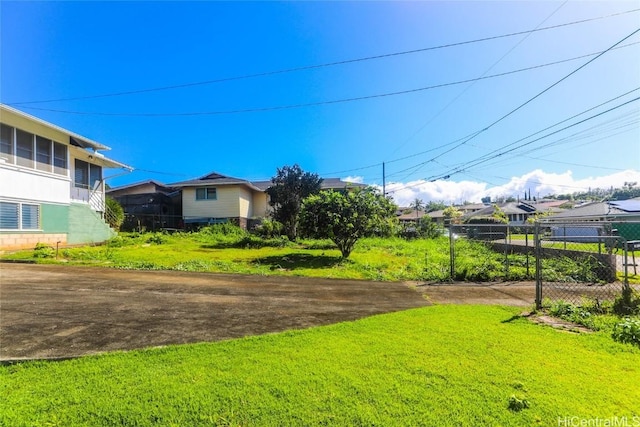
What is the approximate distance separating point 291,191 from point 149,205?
47.4 ft

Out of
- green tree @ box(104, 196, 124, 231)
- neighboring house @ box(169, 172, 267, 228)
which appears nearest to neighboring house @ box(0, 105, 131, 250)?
green tree @ box(104, 196, 124, 231)

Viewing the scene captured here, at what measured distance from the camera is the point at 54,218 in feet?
54.0

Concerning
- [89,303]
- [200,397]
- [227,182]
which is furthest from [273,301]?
[227,182]

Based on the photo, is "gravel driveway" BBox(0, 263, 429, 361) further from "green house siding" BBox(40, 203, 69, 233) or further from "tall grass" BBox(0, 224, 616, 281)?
"green house siding" BBox(40, 203, 69, 233)

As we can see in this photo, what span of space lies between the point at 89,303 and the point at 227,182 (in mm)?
23435

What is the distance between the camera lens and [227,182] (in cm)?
2920

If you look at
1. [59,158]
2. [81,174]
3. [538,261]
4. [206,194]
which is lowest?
[538,261]

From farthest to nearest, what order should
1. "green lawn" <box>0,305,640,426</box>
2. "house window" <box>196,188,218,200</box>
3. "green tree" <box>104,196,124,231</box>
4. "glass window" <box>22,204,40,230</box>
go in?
"house window" <box>196,188,218,200</box> < "green tree" <box>104,196,124,231</box> < "glass window" <box>22,204,40,230</box> < "green lawn" <box>0,305,640,426</box>

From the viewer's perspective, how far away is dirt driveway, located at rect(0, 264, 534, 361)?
4613 millimetres

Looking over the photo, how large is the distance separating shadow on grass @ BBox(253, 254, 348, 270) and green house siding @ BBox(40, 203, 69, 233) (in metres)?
10.6

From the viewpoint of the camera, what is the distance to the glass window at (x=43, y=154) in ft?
52.9

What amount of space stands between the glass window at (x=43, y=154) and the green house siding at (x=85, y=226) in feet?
7.49

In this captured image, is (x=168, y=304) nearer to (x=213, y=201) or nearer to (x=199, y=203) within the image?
(x=213, y=201)

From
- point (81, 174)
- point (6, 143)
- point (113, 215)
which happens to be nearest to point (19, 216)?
point (6, 143)
